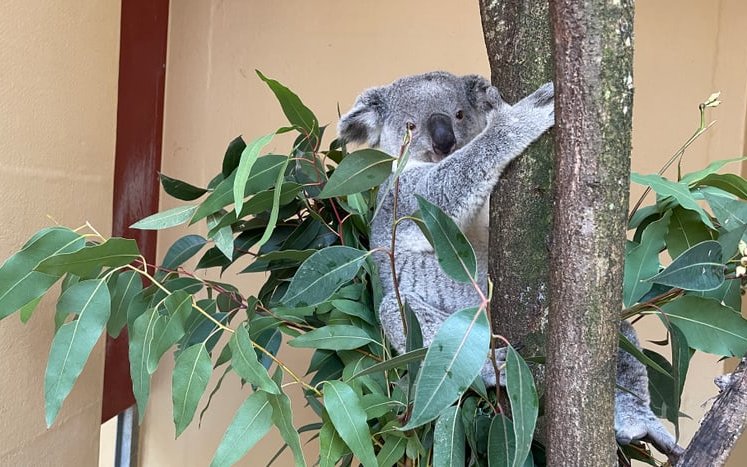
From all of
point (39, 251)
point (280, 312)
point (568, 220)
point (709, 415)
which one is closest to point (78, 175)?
point (39, 251)

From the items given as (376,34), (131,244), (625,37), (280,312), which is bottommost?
(280,312)

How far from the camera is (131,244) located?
36.5 inches

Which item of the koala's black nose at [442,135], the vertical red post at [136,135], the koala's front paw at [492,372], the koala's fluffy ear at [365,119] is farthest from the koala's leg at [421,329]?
the vertical red post at [136,135]

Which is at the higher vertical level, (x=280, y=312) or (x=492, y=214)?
(x=492, y=214)

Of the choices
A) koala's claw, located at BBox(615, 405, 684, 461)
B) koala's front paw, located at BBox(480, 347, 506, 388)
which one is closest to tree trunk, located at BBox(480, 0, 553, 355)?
koala's front paw, located at BBox(480, 347, 506, 388)

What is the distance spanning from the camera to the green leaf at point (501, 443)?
2.76 ft

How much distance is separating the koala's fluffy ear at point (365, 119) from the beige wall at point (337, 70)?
0.46m

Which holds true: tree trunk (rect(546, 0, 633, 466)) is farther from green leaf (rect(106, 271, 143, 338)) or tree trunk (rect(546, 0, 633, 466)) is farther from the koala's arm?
green leaf (rect(106, 271, 143, 338))

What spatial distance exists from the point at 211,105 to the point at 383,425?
1.46 meters

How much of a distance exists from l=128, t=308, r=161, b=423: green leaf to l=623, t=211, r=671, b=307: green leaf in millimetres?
673

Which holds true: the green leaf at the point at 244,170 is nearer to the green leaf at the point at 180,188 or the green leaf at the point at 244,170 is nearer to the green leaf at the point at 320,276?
the green leaf at the point at 320,276

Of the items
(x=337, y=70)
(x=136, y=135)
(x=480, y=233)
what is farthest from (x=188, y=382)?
(x=337, y=70)

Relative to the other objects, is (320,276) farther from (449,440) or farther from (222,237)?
(449,440)

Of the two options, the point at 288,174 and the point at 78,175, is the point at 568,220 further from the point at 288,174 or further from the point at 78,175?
the point at 78,175
